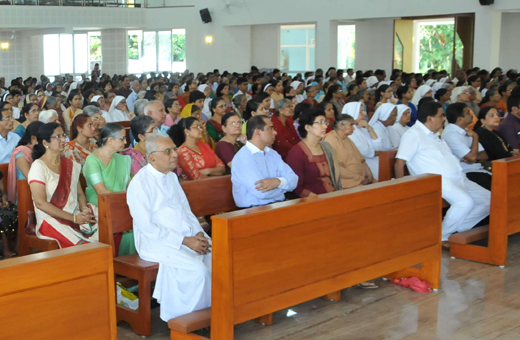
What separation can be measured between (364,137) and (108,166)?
280cm

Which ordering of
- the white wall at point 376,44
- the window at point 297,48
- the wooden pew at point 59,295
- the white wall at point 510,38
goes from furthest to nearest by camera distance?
the window at point 297,48, the white wall at point 376,44, the white wall at point 510,38, the wooden pew at point 59,295

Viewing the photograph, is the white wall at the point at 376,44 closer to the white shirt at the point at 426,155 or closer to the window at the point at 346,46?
the window at the point at 346,46

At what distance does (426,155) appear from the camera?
16.8 ft

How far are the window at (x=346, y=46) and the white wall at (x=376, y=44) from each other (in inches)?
67.7

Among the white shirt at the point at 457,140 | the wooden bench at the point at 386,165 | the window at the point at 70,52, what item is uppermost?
the window at the point at 70,52

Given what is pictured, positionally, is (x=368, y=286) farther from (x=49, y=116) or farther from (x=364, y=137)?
(x=49, y=116)

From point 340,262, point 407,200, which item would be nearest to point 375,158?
point 407,200

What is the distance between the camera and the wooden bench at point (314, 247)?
301 centimetres

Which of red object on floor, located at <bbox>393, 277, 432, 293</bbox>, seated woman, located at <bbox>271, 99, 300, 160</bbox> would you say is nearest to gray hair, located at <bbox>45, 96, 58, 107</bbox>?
seated woman, located at <bbox>271, 99, 300, 160</bbox>

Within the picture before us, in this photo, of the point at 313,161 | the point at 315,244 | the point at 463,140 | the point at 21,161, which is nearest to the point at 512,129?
the point at 463,140

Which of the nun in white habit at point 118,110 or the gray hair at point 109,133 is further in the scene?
the nun in white habit at point 118,110

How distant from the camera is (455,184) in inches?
200

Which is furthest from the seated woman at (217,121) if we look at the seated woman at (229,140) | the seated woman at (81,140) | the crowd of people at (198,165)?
the seated woman at (81,140)

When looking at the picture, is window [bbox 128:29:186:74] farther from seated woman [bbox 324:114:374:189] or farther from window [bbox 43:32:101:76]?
seated woman [bbox 324:114:374:189]
